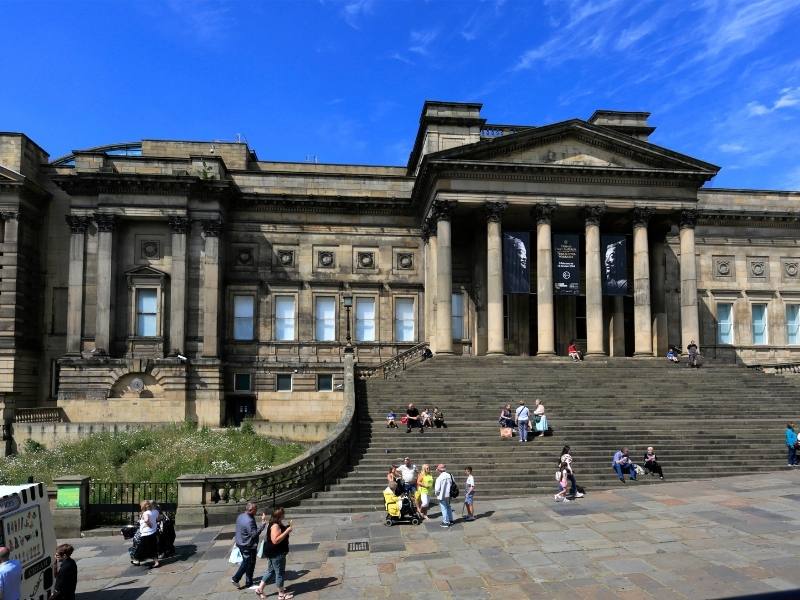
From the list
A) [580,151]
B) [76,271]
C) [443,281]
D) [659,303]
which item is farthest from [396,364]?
[76,271]

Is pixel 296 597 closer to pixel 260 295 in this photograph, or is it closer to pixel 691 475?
pixel 691 475

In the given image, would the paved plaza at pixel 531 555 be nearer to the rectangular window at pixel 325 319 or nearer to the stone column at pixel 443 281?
the stone column at pixel 443 281

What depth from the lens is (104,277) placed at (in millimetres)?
33875

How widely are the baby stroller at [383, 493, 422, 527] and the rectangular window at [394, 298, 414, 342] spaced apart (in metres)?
21.8

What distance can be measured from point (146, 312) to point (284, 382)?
28.3ft

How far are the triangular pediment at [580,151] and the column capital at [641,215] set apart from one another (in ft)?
7.36

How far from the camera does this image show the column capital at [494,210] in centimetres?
3297

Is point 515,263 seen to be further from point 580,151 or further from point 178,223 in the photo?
point 178,223

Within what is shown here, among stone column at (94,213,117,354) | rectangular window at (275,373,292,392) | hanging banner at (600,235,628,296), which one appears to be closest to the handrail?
rectangular window at (275,373,292,392)

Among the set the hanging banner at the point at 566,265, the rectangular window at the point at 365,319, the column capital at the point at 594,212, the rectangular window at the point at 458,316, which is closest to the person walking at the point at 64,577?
the rectangular window at the point at 365,319

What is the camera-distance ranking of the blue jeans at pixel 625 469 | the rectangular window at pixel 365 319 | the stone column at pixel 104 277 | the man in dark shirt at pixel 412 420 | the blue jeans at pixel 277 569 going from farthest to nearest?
the rectangular window at pixel 365 319
the stone column at pixel 104 277
the man in dark shirt at pixel 412 420
the blue jeans at pixel 625 469
the blue jeans at pixel 277 569

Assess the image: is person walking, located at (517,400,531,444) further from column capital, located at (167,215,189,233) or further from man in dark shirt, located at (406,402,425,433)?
column capital, located at (167,215,189,233)

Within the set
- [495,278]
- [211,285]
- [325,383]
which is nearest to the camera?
[495,278]

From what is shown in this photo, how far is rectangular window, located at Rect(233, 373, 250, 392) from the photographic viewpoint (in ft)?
119
